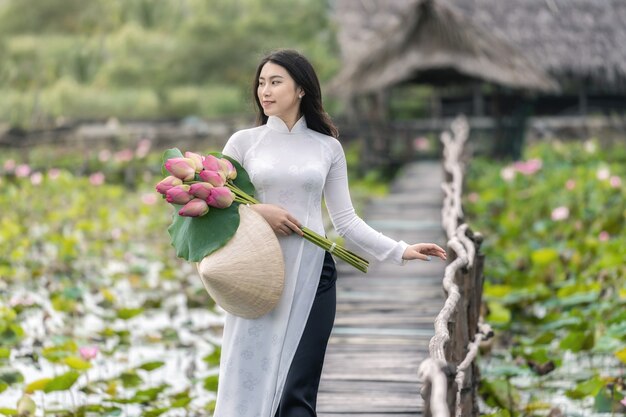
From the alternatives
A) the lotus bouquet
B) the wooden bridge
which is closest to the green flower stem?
the lotus bouquet

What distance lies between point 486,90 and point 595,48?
2.00 meters

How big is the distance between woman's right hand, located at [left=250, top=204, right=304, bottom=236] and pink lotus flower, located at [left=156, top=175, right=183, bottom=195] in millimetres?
222

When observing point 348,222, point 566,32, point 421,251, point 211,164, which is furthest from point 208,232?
point 566,32

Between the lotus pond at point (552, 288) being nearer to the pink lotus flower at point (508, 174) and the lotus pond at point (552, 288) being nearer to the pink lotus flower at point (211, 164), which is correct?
the pink lotus flower at point (508, 174)

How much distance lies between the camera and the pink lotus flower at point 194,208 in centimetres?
319

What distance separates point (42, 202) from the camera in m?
11.9

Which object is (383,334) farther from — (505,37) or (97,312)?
(505,37)

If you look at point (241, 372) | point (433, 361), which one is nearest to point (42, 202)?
point (241, 372)

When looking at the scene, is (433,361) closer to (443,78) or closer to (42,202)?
(42,202)

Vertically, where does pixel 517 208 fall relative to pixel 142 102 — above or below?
below

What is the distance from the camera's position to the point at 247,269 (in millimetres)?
3207

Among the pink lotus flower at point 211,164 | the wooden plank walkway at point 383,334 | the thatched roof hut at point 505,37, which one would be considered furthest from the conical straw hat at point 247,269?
the thatched roof hut at point 505,37

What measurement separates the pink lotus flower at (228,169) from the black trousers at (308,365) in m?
0.40

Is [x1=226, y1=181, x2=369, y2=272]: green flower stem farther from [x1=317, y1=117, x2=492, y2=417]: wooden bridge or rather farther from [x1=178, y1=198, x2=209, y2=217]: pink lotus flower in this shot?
[x1=317, y1=117, x2=492, y2=417]: wooden bridge
